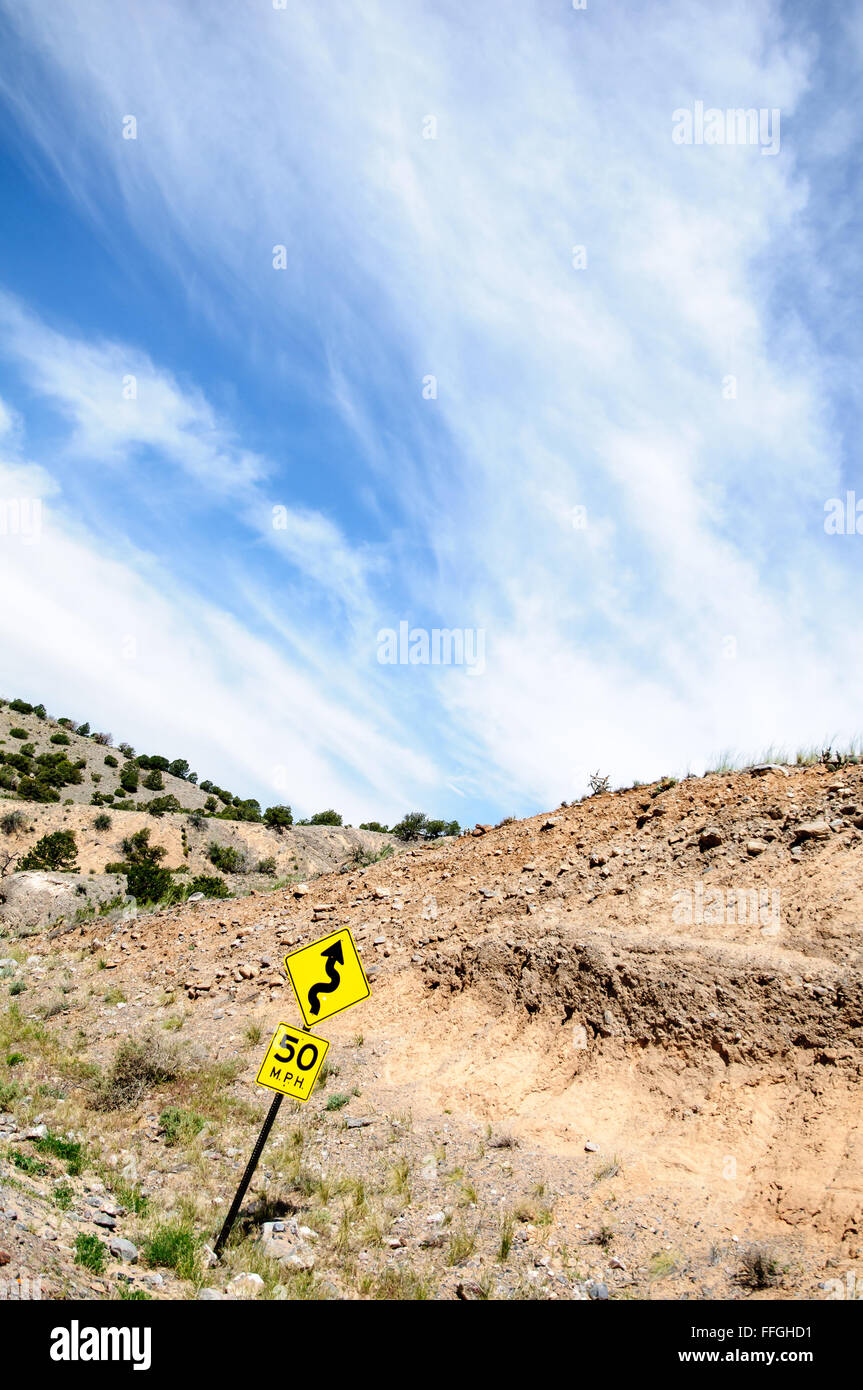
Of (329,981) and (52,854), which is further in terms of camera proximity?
(52,854)

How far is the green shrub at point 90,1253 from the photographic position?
19.6 ft

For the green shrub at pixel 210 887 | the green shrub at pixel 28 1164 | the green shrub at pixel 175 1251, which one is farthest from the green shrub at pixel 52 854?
the green shrub at pixel 175 1251

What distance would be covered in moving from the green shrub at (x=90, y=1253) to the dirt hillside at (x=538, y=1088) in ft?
0.32

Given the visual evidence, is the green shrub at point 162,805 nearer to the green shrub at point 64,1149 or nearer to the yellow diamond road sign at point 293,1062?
the green shrub at point 64,1149

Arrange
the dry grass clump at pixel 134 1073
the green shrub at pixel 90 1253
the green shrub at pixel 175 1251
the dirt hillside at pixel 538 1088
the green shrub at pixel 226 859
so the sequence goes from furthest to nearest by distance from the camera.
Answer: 1. the green shrub at pixel 226 859
2. the dry grass clump at pixel 134 1073
3. the dirt hillside at pixel 538 1088
4. the green shrub at pixel 175 1251
5. the green shrub at pixel 90 1253

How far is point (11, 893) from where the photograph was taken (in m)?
26.8

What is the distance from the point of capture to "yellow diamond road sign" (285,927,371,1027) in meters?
7.92

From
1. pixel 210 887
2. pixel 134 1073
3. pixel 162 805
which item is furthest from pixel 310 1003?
pixel 162 805

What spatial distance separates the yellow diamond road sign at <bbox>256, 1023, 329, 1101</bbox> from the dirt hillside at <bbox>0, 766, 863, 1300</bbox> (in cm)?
150

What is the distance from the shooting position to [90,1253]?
20.0ft

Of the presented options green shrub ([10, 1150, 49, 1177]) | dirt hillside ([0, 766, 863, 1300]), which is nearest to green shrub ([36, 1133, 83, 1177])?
dirt hillside ([0, 766, 863, 1300])

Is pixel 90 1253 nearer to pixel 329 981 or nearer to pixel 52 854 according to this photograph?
pixel 329 981

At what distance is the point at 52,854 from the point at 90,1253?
34.7m
